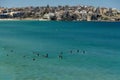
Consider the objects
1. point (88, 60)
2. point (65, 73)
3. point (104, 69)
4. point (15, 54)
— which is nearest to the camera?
point (65, 73)

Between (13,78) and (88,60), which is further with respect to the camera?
(88,60)

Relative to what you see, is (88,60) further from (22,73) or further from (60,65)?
(22,73)

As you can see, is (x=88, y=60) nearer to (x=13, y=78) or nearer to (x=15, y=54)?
(x=15, y=54)

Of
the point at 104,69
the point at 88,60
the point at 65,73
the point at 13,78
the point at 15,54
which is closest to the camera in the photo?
the point at 13,78

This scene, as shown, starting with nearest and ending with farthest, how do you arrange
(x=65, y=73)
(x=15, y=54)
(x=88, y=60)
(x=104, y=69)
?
(x=65, y=73) → (x=104, y=69) → (x=88, y=60) → (x=15, y=54)

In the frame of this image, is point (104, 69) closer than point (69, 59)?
Yes

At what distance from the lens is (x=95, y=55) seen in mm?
61531

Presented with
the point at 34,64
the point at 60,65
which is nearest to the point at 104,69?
the point at 60,65

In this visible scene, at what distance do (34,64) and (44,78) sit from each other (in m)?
8.69

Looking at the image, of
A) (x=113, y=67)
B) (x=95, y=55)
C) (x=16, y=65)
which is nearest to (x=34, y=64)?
(x=16, y=65)

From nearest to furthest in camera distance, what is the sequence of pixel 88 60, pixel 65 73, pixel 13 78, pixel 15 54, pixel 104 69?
1. pixel 13 78
2. pixel 65 73
3. pixel 104 69
4. pixel 88 60
5. pixel 15 54

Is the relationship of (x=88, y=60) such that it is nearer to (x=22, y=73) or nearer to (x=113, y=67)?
(x=113, y=67)

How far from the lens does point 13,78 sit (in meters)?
40.5

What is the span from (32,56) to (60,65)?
8729 millimetres
